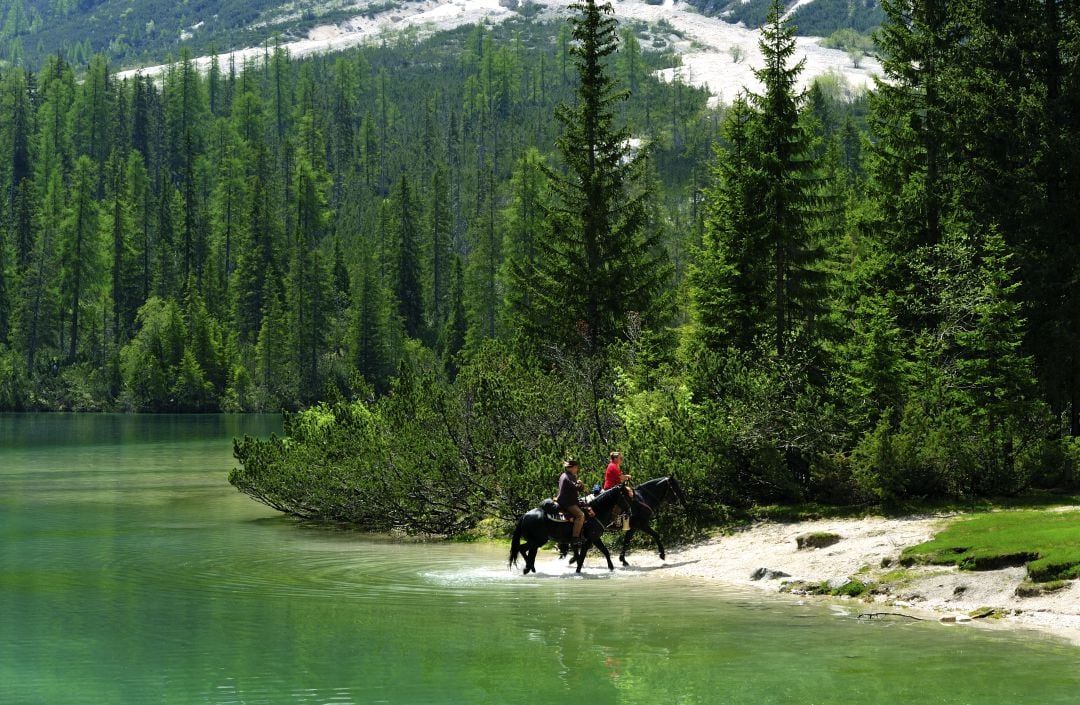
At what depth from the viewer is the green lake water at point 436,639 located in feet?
43.1

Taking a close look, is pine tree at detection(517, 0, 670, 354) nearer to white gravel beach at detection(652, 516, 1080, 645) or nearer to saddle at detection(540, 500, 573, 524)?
white gravel beach at detection(652, 516, 1080, 645)

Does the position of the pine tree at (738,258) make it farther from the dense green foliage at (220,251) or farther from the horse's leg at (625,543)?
the dense green foliage at (220,251)

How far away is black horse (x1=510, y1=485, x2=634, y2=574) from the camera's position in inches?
898

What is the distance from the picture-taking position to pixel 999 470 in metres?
27.1

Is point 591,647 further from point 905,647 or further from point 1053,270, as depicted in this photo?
point 1053,270

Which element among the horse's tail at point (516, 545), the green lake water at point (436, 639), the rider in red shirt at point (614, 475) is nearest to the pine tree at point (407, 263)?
the green lake water at point (436, 639)

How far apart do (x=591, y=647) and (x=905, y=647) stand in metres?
4.12

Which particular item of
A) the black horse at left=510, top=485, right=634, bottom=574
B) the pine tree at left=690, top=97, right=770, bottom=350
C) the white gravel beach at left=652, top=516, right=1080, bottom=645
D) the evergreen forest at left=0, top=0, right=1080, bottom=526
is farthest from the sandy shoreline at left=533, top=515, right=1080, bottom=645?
the pine tree at left=690, top=97, right=770, bottom=350

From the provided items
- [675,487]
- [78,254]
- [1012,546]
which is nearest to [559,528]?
[675,487]

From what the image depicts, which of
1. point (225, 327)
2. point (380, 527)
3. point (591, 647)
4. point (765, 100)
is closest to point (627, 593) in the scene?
point (591, 647)

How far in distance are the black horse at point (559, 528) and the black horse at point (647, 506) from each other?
0.42 m

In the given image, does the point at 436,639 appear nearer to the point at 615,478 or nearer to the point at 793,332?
the point at 615,478

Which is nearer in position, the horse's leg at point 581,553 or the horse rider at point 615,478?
the horse's leg at point 581,553

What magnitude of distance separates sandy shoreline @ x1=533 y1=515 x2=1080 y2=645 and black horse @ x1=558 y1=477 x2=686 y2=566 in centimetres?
55
